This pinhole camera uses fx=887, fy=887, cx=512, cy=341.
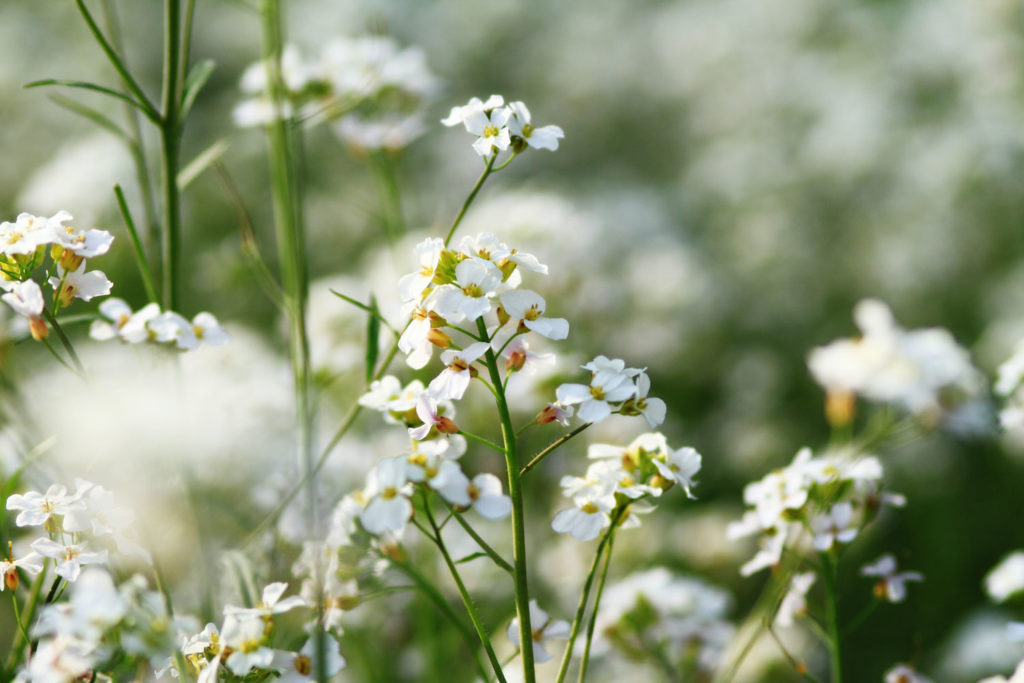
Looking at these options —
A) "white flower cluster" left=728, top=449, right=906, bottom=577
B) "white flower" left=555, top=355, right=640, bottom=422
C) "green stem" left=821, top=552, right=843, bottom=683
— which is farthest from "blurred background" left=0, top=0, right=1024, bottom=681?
"green stem" left=821, top=552, right=843, bottom=683

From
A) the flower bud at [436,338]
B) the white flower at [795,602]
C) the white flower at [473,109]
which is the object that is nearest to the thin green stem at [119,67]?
the white flower at [473,109]

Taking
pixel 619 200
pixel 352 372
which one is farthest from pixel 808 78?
pixel 352 372

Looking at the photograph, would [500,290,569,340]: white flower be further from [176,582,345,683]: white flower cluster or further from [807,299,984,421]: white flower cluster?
[807,299,984,421]: white flower cluster

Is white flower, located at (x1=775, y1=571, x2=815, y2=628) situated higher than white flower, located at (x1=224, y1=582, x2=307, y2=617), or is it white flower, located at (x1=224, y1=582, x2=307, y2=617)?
white flower, located at (x1=775, y1=571, x2=815, y2=628)

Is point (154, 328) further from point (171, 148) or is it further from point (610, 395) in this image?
point (610, 395)

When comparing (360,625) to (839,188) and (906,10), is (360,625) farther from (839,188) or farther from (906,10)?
(906,10)

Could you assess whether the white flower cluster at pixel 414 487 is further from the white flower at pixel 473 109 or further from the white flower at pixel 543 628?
the white flower at pixel 473 109
